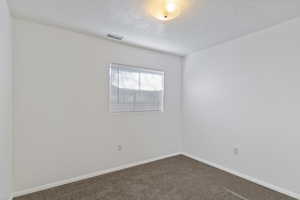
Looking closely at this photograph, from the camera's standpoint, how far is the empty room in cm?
192

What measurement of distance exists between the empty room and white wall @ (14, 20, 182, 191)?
0.05ft

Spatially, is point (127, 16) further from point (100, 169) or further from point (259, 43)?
point (100, 169)

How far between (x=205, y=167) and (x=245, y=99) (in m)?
1.50

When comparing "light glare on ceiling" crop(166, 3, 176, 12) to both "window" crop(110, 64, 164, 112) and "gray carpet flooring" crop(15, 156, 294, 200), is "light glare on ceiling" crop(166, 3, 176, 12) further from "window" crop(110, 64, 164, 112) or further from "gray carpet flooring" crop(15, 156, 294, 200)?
"gray carpet flooring" crop(15, 156, 294, 200)

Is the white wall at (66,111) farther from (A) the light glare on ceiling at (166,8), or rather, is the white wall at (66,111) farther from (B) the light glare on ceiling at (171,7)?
(B) the light glare on ceiling at (171,7)

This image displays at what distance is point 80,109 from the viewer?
2475mm

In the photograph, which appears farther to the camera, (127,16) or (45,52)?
(45,52)

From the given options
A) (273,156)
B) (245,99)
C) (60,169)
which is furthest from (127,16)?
(273,156)

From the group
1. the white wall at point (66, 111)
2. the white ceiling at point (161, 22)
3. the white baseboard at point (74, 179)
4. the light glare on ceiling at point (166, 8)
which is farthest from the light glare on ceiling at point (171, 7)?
the white baseboard at point (74, 179)

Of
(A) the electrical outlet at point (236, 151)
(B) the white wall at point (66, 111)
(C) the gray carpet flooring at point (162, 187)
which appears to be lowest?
(C) the gray carpet flooring at point (162, 187)

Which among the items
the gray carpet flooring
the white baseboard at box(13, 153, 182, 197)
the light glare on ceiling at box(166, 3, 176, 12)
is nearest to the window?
the white baseboard at box(13, 153, 182, 197)

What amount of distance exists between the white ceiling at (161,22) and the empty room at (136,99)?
0.05ft

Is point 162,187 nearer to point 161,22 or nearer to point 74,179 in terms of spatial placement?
point 74,179

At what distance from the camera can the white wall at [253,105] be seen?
2072 millimetres
